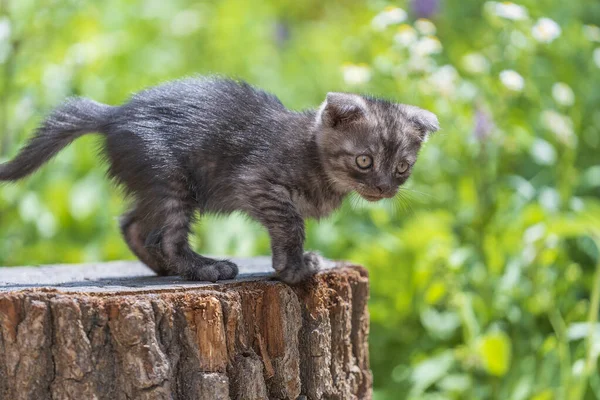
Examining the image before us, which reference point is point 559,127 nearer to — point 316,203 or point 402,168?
point 402,168

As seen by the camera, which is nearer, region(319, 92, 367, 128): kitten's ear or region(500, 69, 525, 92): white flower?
region(319, 92, 367, 128): kitten's ear

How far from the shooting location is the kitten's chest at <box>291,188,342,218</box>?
3004mm

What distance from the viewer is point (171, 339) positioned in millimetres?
2402

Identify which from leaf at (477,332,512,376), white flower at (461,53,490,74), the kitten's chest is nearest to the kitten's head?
the kitten's chest

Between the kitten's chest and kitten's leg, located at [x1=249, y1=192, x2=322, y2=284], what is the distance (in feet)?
0.29

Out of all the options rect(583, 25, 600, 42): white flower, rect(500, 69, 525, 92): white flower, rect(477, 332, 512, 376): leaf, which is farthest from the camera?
rect(583, 25, 600, 42): white flower

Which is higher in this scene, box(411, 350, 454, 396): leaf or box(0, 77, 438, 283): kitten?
box(0, 77, 438, 283): kitten

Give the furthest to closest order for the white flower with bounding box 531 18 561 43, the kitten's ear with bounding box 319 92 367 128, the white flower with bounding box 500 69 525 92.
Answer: the white flower with bounding box 531 18 561 43 < the white flower with bounding box 500 69 525 92 < the kitten's ear with bounding box 319 92 367 128

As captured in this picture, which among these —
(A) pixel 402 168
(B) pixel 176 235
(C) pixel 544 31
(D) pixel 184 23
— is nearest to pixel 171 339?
(B) pixel 176 235

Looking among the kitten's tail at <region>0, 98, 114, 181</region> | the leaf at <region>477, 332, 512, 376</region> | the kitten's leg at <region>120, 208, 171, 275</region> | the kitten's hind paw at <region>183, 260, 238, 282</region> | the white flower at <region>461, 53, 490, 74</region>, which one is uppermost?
the white flower at <region>461, 53, 490, 74</region>

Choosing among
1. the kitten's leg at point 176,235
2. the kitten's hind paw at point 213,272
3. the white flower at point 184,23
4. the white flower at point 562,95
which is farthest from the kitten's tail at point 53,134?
the white flower at point 184,23

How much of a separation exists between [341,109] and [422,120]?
0.34 metres

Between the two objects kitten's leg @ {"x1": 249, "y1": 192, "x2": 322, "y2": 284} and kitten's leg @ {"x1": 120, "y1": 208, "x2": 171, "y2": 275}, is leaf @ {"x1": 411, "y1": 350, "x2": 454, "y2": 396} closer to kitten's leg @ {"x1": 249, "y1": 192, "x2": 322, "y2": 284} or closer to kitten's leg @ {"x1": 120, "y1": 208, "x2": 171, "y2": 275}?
kitten's leg @ {"x1": 249, "y1": 192, "x2": 322, "y2": 284}

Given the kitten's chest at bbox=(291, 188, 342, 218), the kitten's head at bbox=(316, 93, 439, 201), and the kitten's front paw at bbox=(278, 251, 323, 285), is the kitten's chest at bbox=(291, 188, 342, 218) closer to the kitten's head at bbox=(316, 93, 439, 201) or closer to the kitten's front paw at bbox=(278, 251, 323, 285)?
the kitten's head at bbox=(316, 93, 439, 201)
